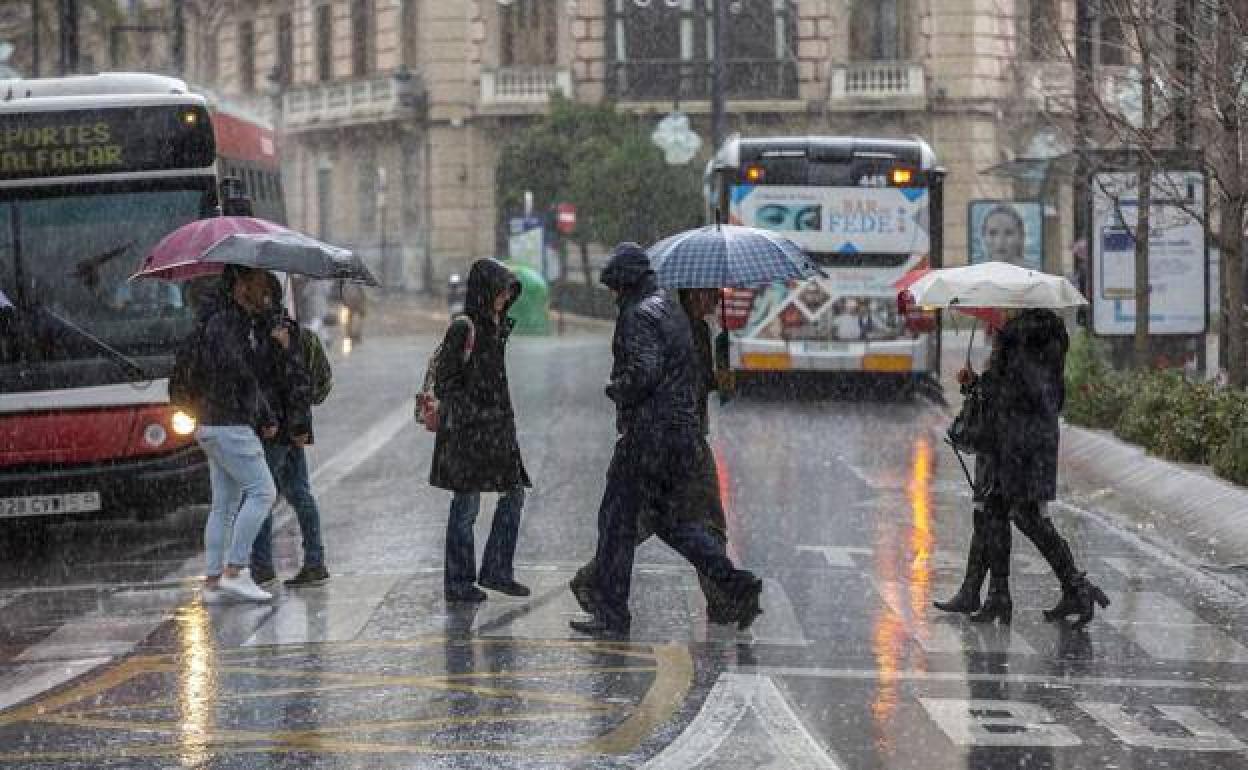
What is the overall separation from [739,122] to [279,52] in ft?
50.6

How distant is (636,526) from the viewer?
1104cm

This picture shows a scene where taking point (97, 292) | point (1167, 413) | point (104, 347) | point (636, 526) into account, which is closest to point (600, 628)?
point (636, 526)

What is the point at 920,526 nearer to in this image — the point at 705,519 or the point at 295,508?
the point at 295,508

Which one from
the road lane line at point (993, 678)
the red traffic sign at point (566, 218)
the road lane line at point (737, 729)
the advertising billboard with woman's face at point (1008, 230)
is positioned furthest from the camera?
the red traffic sign at point (566, 218)

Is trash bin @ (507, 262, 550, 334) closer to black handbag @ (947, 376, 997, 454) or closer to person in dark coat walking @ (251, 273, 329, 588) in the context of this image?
person in dark coat walking @ (251, 273, 329, 588)

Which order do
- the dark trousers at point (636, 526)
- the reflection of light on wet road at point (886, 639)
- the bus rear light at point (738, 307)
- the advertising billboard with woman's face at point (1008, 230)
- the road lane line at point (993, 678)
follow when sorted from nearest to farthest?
the reflection of light on wet road at point (886, 639) < the road lane line at point (993, 678) < the dark trousers at point (636, 526) < the bus rear light at point (738, 307) < the advertising billboard with woman's face at point (1008, 230)

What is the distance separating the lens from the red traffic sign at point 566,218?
177ft

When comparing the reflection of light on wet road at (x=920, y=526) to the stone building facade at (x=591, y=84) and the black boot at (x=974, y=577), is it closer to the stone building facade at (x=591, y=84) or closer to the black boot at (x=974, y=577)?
the black boot at (x=974, y=577)

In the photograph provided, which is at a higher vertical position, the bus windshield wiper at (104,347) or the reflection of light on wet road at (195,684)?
the bus windshield wiper at (104,347)

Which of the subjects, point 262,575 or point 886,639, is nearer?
point 886,639

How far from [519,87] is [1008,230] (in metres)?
27.9

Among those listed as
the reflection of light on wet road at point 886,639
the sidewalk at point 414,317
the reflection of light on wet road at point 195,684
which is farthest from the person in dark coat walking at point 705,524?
the sidewalk at point 414,317

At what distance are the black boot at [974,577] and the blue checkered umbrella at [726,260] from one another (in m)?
1.55

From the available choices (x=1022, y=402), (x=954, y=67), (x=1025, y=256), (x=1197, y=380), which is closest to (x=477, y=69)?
(x=954, y=67)
